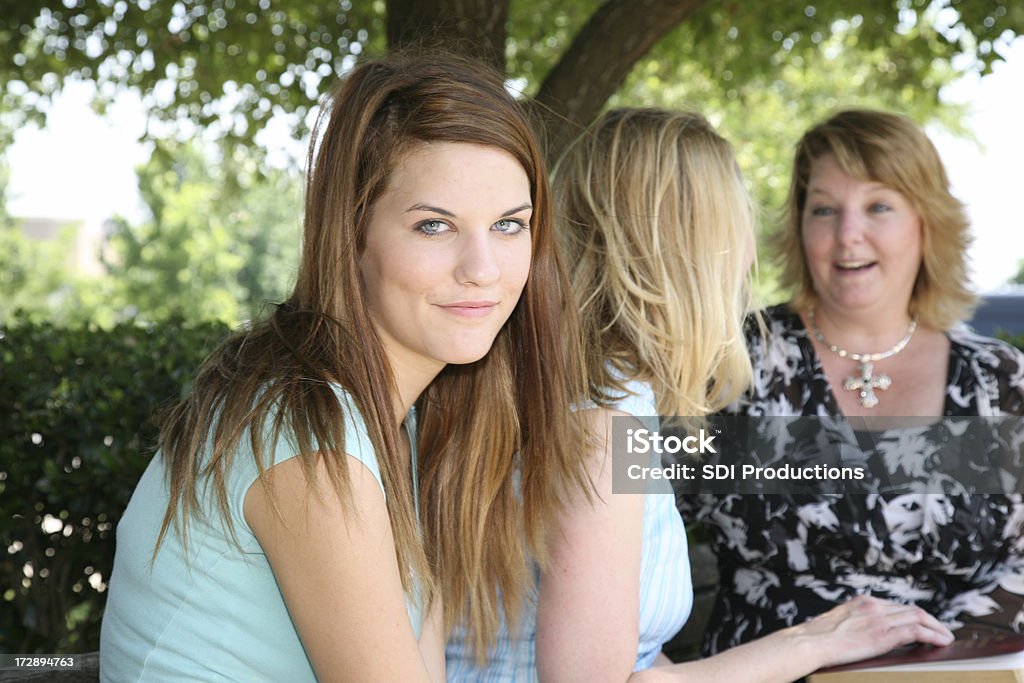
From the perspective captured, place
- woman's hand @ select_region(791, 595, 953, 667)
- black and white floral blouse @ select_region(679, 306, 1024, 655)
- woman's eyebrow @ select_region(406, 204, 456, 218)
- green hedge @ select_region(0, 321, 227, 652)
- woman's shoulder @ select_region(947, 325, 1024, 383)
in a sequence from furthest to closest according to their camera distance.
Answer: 1. green hedge @ select_region(0, 321, 227, 652)
2. woman's shoulder @ select_region(947, 325, 1024, 383)
3. black and white floral blouse @ select_region(679, 306, 1024, 655)
4. woman's hand @ select_region(791, 595, 953, 667)
5. woman's eyebrow @ select_region(406, 204, 456, 218)

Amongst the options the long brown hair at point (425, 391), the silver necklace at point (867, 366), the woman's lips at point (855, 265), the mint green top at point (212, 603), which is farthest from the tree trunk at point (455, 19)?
the mint green top at point (212, 603)

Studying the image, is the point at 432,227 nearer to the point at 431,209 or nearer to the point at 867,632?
the point at 431,209

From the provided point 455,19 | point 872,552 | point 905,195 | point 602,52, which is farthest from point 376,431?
point 602,52

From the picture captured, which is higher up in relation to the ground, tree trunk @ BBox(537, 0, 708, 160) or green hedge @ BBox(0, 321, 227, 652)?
tree trunk @ BBox(537, 0, 708, 160)

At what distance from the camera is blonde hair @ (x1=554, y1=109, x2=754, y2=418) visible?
2.43 m

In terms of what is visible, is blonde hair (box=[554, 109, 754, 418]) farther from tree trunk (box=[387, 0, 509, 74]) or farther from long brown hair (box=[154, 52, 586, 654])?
tree trunk (box=[387, 0, 509, 74])

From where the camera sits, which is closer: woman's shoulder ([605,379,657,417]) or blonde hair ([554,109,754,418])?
woman's shoulder ([605,379,657,417])

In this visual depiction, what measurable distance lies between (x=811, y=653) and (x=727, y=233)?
100cm

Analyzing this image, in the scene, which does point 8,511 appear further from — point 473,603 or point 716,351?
point 716,351

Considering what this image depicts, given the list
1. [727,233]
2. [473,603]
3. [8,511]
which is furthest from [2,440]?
[727,233]

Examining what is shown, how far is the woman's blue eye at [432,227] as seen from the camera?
77.4 inches

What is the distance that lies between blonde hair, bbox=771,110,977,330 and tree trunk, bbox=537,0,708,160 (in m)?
1.01

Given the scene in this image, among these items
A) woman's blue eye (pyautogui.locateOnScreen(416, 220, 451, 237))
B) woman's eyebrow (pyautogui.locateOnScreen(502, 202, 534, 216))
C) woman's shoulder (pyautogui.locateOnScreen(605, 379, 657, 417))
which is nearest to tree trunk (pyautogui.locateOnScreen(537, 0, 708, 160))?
woman's shoulder (pyautogui.locateOnScreen(605, 379, 657, 417))

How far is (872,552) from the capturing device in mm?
2889
